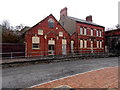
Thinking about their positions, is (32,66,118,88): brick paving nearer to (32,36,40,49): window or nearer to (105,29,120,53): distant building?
(32,36,40,49): window

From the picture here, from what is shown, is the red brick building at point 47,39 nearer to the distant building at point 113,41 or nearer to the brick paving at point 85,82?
the brick paving at point 85,82

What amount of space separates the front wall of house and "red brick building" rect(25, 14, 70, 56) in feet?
9.99

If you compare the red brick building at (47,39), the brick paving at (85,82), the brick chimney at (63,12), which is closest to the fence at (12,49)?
the red brick building at (47,39)

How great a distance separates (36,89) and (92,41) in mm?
22598

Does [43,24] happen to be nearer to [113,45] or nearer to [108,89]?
[108,89]

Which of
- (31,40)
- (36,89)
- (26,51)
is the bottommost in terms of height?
(36,89)

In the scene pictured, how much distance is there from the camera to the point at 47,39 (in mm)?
18125

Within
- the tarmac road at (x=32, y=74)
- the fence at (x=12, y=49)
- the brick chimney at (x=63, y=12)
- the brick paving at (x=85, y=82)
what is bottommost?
the tarmac road at (x=32, y=74)

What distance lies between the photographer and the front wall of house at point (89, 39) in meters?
22.4

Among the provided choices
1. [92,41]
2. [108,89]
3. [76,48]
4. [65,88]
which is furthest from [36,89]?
[92,41]

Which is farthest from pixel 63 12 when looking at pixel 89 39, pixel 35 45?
pixel 35 45

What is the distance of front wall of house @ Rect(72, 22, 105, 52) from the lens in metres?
22.4

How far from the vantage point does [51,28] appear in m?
18.8

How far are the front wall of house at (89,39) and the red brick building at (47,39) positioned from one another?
3.05 m
